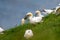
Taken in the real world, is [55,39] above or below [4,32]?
below

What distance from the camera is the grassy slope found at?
1176 cm

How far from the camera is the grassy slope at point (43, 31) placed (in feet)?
38.6

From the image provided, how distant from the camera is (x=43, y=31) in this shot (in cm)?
1236

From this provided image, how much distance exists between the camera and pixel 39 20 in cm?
1420

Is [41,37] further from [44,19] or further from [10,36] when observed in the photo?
[44,19]

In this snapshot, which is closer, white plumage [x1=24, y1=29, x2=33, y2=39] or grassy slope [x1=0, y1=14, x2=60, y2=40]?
grassy slope [x1=0, y1=14, x2=60, y2=40]

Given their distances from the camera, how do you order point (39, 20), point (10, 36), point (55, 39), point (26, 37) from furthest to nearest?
1. point (39, 20)
2. point (10, 36)
3. point (26, 37)
4. point (55, 39)

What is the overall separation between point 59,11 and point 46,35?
10.6 ft

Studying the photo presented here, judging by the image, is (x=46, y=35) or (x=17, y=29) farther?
(x=17, y=29)

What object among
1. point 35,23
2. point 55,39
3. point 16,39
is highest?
point 35,23

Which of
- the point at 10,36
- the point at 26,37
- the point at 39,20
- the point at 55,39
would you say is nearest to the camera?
the point at 55,39

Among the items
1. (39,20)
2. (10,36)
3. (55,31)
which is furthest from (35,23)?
(55,31)

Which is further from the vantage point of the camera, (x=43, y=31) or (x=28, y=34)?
(x=43, y=31)

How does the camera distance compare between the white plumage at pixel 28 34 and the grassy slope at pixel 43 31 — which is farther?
the white plumage at pixel 28 34
